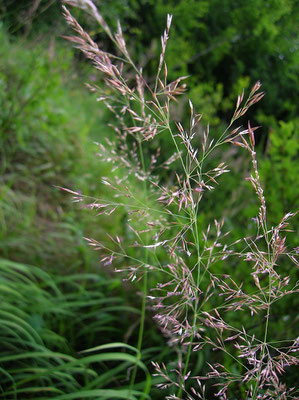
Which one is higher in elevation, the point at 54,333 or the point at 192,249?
the point at 54,333

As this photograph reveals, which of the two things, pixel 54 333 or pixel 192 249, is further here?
pixel 192 249

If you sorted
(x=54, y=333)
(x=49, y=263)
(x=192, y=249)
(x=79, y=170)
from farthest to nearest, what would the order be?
(x=79, y=170)
(x=49, y=263)
(x=192, y=249)
(x=54, y=333)

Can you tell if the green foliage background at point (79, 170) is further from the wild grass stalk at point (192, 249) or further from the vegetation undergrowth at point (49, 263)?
the wild grass stalk at point (192, 249)

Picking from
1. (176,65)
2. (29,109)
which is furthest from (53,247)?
(176,65)

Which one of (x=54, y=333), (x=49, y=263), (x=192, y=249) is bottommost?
(x=192, y=249)

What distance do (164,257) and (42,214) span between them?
1.02 meters

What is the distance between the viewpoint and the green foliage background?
4.81 feet

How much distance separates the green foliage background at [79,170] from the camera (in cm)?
147

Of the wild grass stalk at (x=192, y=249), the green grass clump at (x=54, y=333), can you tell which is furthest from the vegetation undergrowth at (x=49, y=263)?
the wild grass stalk at (x=192, y=249)

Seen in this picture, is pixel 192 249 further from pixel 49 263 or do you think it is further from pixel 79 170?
pixel 79 170

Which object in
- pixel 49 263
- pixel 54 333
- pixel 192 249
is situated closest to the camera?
pixel 54 333

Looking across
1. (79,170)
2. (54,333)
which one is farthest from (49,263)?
(79,170)

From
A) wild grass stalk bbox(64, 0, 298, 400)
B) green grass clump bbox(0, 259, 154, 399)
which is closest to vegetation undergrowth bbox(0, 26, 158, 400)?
green grass clump bbox(0, 259, 154, 399)

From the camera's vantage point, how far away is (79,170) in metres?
3.14
